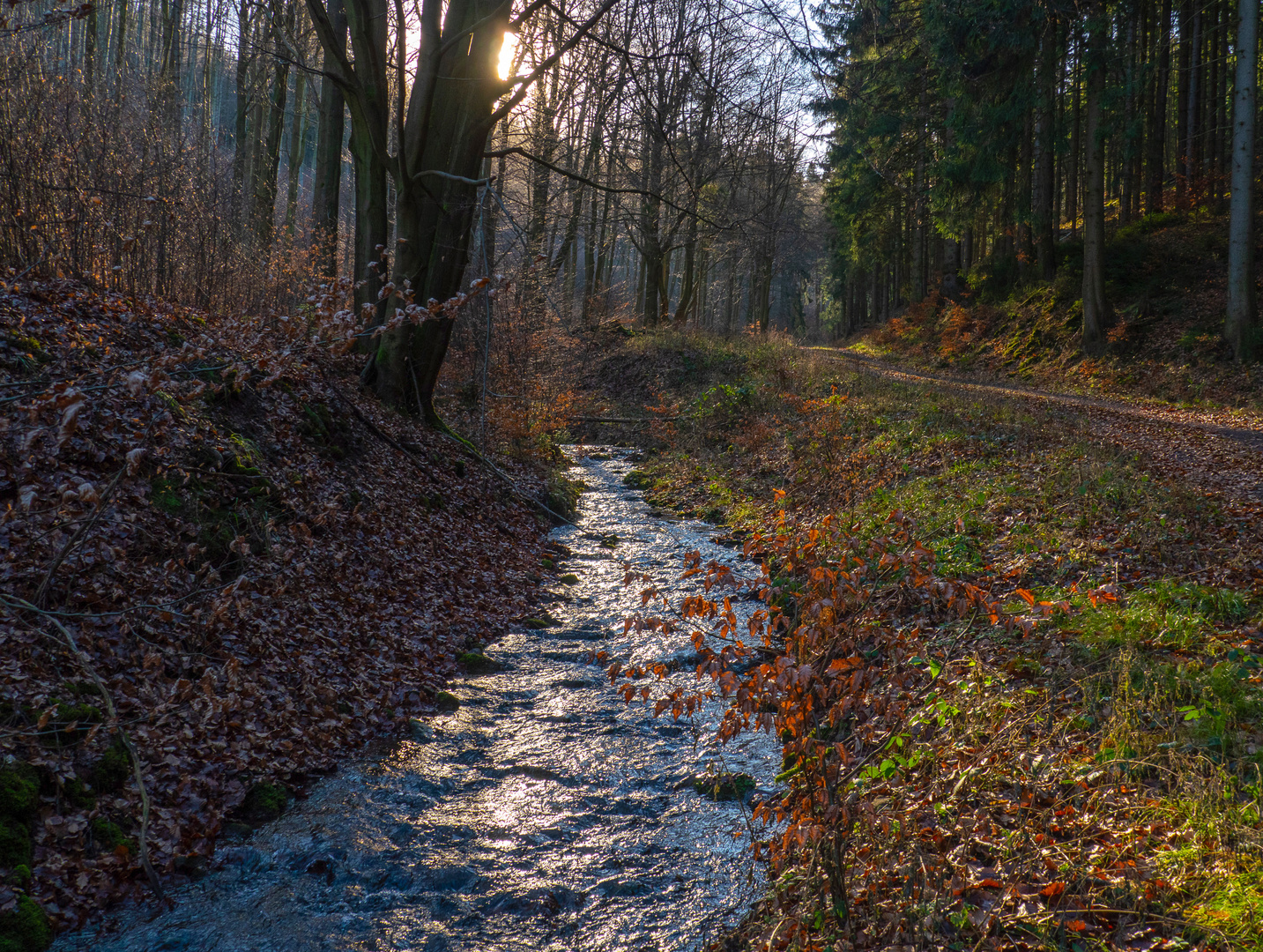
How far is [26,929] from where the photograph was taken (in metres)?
3.19

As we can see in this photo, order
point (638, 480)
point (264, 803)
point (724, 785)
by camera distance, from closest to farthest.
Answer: point (264, 803) → point (724, 785) → point (638, 480)

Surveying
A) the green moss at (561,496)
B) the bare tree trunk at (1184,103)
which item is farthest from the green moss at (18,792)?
the bare tree trunk at (1184,103)

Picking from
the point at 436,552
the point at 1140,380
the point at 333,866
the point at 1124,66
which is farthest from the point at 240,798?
the point at 1124,66

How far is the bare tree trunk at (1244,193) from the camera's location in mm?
14695

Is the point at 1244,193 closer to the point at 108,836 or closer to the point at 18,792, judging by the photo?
the point at 108,836

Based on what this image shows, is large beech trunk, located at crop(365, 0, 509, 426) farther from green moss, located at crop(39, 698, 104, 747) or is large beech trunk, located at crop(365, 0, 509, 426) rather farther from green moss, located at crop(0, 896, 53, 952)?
green moss, located at crop(0, 896, 53, 952)

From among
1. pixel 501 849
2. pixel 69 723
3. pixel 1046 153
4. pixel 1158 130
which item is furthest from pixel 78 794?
pixel 1158 130

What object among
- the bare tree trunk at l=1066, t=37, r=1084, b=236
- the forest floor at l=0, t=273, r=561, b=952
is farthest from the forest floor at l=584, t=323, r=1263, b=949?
the bare tree trunk at l=1066, t=37, r=1084, b=236

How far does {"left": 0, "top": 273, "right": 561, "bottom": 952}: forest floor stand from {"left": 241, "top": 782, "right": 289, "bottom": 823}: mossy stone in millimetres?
13

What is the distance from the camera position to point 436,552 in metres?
8.34

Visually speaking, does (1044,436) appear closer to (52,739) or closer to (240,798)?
(240,798)

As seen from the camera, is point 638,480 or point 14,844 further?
point 638,480

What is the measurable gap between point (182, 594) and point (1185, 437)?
13303 millimetres

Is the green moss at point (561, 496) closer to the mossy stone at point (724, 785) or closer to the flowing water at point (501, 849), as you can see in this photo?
the flowing water at point (501, 849)
